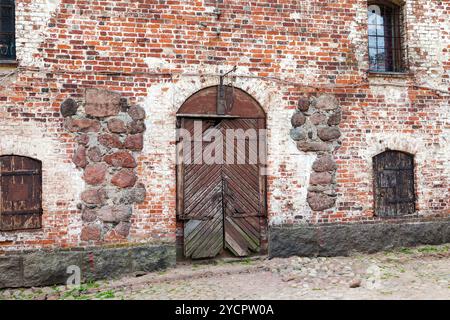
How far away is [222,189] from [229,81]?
1838 millimetres

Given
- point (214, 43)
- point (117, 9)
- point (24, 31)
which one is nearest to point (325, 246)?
point (214, 43)

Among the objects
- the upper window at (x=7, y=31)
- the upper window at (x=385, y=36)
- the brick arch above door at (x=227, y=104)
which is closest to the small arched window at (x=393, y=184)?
the upper window at (x=385, y=36)

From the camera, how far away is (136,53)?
23.1 ft

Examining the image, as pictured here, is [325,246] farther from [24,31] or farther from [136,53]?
[24,31]

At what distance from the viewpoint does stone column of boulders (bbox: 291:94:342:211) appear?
7621mm

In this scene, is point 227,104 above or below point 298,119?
above

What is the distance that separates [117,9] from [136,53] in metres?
0.76

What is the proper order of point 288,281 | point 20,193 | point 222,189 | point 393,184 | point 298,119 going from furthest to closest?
1. point 393,184
2. point 298,119
3. point 222,189
4. point 20,193
5. point 288,281

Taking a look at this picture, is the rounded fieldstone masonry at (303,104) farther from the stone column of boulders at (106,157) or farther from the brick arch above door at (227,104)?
the stone column of boulders at (106,157)

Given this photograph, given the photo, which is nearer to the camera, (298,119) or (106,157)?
(106,157)

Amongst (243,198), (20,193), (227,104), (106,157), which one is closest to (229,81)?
(227,104)

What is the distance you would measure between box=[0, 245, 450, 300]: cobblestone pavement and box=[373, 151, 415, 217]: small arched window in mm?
896

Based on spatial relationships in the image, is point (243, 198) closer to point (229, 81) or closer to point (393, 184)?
point (229, 81)

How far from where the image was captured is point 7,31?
684 centimetres
